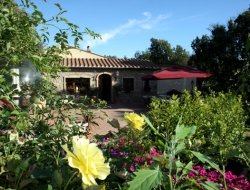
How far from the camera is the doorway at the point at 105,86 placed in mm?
25875

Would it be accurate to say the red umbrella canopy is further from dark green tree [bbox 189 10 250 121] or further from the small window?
the small window

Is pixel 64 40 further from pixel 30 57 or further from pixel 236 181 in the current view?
pixel 236 181

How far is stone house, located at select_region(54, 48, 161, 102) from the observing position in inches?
963

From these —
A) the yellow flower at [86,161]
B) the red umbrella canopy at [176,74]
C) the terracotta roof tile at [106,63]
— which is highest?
the terracotta roof tile at [106,63]

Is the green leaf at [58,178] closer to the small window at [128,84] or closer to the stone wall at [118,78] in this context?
the stone wall at [118,78]

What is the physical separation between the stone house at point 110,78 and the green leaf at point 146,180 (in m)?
23.0

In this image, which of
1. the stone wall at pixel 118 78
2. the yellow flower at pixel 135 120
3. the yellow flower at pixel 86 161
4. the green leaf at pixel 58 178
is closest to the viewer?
the yellow flower at pixel 86 161

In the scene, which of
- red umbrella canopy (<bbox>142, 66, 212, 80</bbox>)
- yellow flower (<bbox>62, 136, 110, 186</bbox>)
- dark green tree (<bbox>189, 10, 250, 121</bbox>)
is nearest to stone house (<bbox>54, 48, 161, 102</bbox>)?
dark green tree (<bbox>189, 10, 250, 121</bbox>)

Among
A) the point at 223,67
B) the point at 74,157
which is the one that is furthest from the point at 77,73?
the point at 74,157

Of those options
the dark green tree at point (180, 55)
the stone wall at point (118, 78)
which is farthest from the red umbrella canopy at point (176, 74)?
the dark green tree at point (180, 55)

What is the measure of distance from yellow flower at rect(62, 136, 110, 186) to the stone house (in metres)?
23.1

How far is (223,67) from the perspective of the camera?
2300 centimetres

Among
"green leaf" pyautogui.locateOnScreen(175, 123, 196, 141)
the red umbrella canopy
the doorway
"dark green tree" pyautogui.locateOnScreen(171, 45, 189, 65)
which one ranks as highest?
"dark green tree" pyautogui.locateOnScreen(171, 45, 189, 65)

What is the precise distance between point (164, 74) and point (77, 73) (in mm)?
7005
